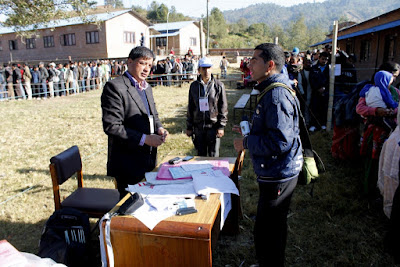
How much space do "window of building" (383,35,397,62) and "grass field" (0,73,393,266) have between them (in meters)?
7.35

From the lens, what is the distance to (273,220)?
2.34 meters

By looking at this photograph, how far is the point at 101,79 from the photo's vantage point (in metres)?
19.5

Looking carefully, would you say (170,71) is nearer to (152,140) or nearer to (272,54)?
(152,140)

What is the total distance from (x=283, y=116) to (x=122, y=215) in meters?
1.26

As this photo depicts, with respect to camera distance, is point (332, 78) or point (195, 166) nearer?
point (195, 166)

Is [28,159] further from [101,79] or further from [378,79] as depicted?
[101,79]

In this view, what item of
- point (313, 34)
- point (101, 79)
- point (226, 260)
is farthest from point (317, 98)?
point (313, 34)

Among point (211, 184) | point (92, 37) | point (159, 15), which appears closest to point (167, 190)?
point (211, 184)

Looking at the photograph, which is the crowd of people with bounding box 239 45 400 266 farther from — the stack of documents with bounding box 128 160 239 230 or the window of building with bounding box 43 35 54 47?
the window of building with bounding box 43 35 54 47

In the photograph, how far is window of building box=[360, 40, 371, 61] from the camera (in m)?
15.0

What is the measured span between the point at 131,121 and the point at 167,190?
839 mm

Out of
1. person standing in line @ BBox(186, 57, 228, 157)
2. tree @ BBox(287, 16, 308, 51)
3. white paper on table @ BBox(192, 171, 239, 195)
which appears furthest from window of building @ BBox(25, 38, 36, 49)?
tree @ BBox(287, 16, 308, 51)

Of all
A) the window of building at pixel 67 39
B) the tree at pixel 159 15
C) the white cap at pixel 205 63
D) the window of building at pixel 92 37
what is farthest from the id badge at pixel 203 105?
the tree at pixel 159 15

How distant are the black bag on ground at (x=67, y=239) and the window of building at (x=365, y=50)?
1599 centimetres
